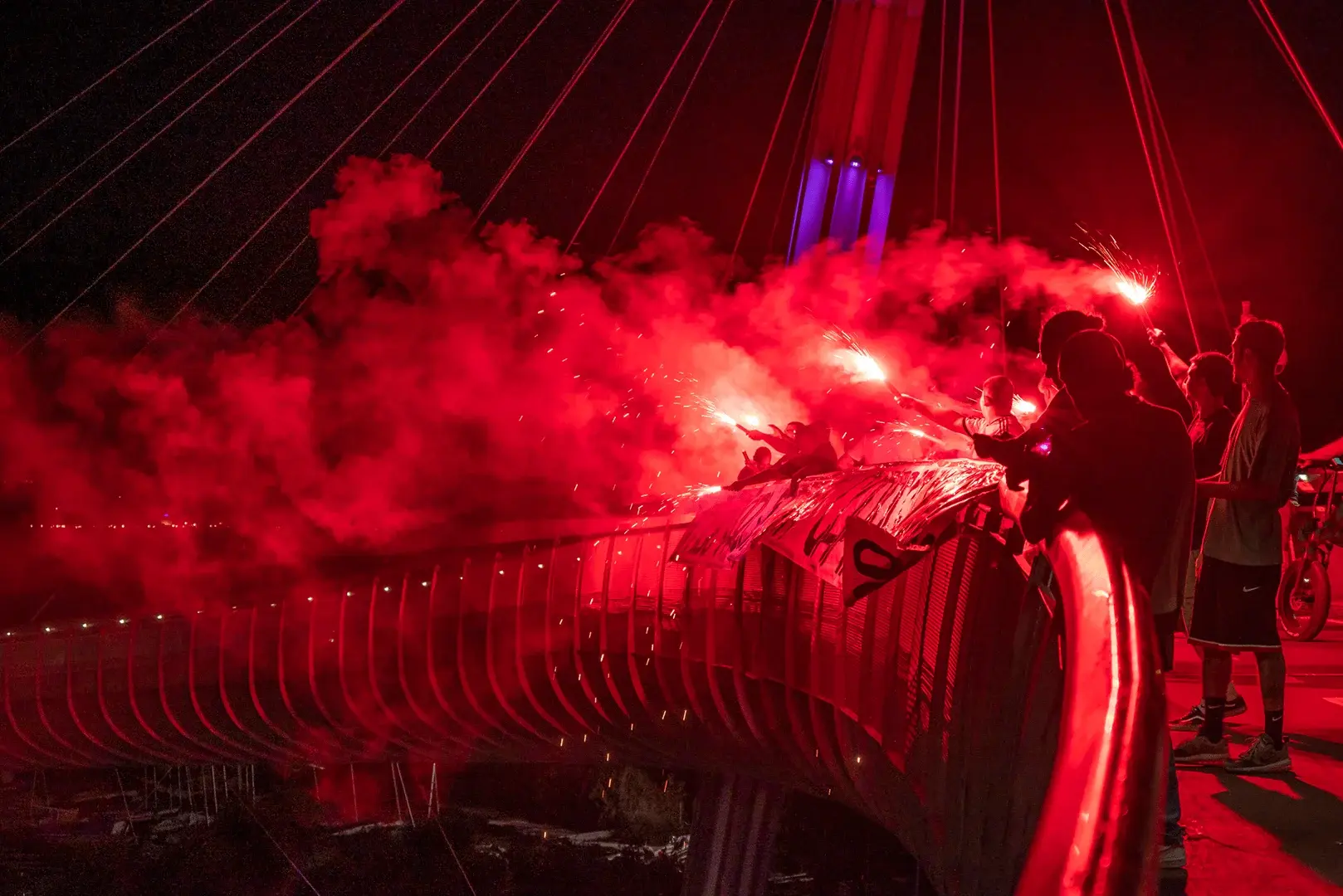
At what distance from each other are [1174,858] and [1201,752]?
154cm

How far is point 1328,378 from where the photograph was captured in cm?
1720

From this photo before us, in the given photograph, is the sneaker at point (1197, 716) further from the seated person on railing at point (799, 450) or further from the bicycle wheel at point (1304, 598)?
the bicycle wheel at point (1304, 598)

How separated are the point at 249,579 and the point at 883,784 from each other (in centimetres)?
881

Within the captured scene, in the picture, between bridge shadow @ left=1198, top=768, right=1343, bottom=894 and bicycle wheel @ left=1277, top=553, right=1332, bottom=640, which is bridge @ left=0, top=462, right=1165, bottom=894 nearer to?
bridge shadow @ left=1198, top=768, right=1343, bottom=894

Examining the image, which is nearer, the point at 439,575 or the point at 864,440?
the point at 439,575

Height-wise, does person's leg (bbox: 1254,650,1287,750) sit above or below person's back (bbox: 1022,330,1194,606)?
below

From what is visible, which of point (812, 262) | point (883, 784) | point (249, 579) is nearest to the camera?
point (883, 784)

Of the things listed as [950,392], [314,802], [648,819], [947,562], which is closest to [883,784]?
[947,562]

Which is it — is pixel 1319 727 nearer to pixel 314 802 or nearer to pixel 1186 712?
pixel 1186 712

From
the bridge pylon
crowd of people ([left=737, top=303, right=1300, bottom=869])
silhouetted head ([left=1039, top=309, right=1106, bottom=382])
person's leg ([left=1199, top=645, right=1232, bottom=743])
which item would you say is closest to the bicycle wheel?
crowd of people ([left=737, top=303, right=1300, bottom=869])

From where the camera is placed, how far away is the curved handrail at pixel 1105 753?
120cm

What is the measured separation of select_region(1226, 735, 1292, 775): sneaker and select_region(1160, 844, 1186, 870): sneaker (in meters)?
1.38

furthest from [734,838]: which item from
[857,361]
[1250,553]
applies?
[1250,553]

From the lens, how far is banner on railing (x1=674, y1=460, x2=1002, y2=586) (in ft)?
9.98
